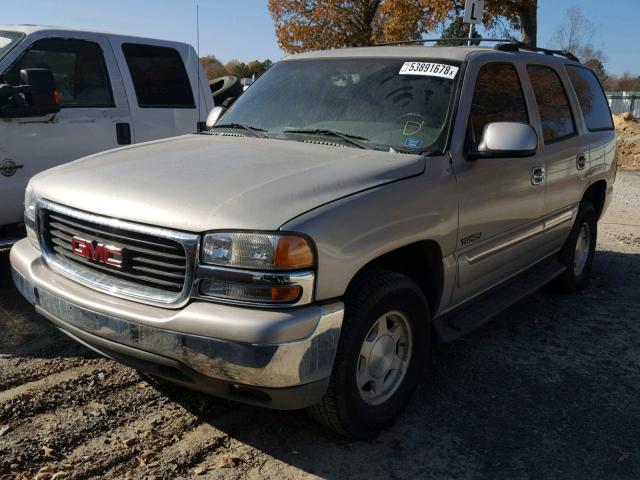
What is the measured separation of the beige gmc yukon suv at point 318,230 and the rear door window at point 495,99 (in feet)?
0.05

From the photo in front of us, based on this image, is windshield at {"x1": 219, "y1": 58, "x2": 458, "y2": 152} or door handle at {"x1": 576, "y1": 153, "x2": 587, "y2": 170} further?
door handle at {"x1": 576, "y1": 153, "x2": 587, "y2": 170}

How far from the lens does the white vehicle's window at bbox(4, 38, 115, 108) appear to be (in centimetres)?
520

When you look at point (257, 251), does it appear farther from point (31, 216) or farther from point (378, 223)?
point (31, 216)

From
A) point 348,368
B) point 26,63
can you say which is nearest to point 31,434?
point 348,368

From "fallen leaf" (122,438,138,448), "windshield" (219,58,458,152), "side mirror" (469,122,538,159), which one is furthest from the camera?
"windshield" (219,58,458,152)

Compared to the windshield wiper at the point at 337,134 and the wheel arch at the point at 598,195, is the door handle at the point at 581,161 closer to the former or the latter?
the wheel arch at the point at 598,195

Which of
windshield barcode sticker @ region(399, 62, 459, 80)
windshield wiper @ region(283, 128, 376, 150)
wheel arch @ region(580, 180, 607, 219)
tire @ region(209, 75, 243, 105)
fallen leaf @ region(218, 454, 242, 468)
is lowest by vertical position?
fallen leaf @ region(218, 454, 242, 468)

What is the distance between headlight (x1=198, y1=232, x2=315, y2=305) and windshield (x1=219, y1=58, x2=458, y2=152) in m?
1.17

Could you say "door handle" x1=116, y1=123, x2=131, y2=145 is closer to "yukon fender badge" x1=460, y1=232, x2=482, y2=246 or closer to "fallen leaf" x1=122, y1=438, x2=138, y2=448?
"fallen leaf" x1=122, y1=438, x2=138, y2=448

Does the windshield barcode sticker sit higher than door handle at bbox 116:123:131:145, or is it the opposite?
the windshield barcode sticker

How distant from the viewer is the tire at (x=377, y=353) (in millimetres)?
2816

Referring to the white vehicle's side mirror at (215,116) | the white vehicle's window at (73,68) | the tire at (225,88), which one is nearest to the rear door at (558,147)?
the white vehicle's side mirror at (215,116)

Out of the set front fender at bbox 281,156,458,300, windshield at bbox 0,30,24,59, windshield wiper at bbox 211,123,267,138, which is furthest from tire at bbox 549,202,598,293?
windshield at bbox 0,30,24,59

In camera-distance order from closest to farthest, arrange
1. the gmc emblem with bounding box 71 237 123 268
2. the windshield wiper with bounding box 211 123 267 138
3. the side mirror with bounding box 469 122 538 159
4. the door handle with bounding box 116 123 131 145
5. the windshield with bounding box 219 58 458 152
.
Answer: the gmc emblem with bounding box 71 237 123 268 < the side mirror with bounding box 469 122 538 159 < the windshield with bounding box 219 58 458 152 < the windshield wiper with bounding box 211 123 267 138 < the door handle with bounding box 116 123 131 145
